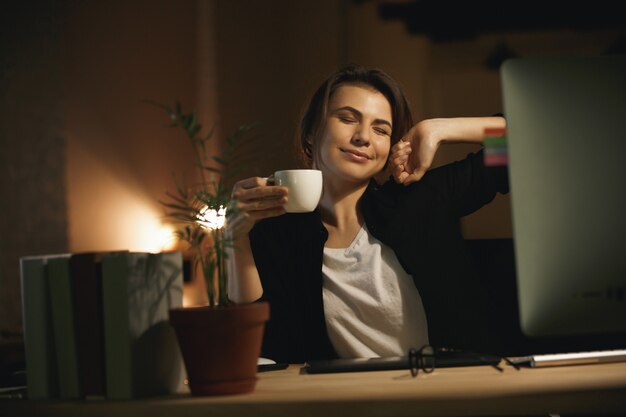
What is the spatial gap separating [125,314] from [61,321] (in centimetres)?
11

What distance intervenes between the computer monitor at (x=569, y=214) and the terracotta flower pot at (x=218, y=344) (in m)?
0.34

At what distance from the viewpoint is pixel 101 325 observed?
2.81ft

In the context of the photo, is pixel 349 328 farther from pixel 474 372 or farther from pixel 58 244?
pixel 58 244

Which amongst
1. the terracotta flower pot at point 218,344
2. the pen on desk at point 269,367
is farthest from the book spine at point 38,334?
the pen on desk at point 269,367

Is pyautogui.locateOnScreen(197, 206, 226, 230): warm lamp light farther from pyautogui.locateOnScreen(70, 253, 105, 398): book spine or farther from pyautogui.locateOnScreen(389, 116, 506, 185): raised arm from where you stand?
pyautogui.locateOnScreen(389, 116, 506, 185): raised arm

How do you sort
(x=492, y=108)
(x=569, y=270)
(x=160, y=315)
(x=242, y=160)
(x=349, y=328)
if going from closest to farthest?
(x=569, y=270) < (x=160, y=315) < (x=349, y=328) < (x=492, y=108) < (x=242, y=160)

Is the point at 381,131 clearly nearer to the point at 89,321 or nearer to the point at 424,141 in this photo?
the point at 424,141

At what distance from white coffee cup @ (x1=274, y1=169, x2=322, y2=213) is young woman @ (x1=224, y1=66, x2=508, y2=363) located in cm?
42

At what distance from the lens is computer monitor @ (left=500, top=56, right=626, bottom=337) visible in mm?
762

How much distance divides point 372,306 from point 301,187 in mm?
537

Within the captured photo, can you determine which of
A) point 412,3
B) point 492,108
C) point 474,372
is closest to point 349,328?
point 474,372

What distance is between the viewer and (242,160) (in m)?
3.16

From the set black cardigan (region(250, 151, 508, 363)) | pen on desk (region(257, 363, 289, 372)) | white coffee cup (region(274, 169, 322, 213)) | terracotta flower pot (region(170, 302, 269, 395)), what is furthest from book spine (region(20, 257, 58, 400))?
black cardigan (region(250, 151, 508, 363))

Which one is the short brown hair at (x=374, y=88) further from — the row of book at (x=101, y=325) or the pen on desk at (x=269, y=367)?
the row of book at (x=101, y=325)
